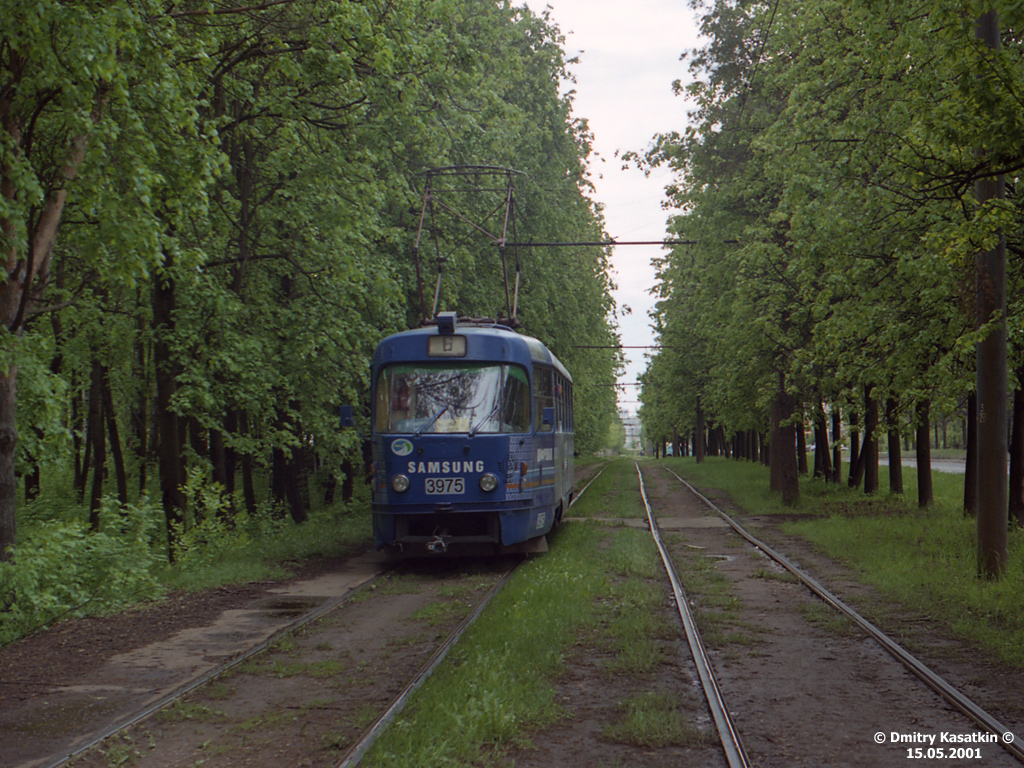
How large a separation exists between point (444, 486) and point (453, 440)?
0.64 metres

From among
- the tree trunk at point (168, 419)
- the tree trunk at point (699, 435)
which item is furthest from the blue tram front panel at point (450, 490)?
the tree trunk at point (699, 435)

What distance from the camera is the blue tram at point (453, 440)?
1307 centimetres

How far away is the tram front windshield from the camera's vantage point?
43.7ft

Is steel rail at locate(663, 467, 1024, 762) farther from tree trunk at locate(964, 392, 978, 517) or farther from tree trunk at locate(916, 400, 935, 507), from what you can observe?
tree trunk at locate(916, 400, 935, 507)

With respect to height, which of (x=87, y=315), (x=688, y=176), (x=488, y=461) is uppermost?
(x=688, y=176)

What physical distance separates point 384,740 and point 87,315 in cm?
1283

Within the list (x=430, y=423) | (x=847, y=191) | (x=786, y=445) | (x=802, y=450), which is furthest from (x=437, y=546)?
(x=802, y=450)

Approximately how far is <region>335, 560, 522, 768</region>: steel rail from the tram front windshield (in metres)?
3.39

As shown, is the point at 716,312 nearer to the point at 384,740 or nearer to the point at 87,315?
the point at 87,315

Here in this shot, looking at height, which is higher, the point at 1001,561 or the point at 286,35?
the point at 286,35

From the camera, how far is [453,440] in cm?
1312

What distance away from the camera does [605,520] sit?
20984mm

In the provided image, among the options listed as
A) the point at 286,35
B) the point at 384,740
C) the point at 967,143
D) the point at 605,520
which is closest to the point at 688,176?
the point at 605,520

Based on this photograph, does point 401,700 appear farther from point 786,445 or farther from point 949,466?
point 949,466
